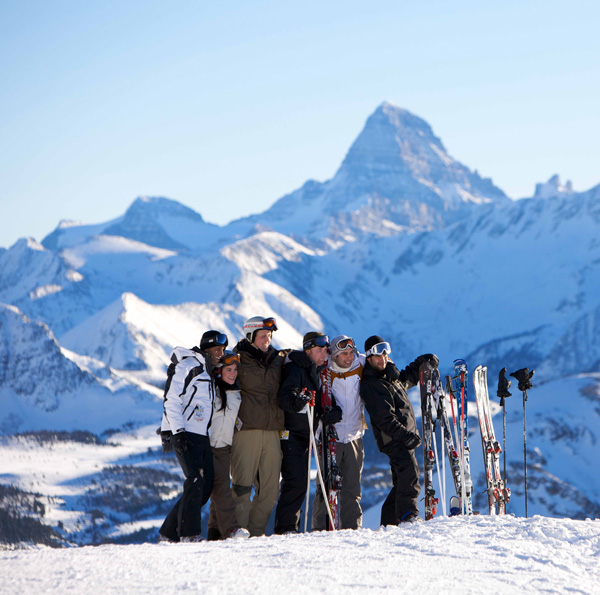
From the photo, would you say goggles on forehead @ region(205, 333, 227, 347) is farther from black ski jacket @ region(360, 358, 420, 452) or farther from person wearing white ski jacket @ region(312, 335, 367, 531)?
black ski jacket @ region(360, 358, 420, 452)

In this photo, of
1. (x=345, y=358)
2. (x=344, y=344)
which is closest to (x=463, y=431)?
(x=345, y=358)

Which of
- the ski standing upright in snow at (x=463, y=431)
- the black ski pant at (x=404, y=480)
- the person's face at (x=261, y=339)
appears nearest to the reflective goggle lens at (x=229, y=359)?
the person's face at (x=261, y=339)

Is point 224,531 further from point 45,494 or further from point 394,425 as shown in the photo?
point 45,494

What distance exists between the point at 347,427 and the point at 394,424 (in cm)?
75

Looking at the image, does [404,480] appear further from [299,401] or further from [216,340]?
[216,340]

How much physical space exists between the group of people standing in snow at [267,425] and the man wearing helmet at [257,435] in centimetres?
1

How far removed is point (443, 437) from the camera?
44.9 feet

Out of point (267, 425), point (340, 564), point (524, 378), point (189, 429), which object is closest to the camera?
point (340, 564)

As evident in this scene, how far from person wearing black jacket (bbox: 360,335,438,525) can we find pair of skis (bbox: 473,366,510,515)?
274cm

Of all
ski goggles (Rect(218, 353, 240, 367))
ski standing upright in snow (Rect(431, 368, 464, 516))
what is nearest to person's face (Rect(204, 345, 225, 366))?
ski goggles (Rect(218, 353, 240, 367))

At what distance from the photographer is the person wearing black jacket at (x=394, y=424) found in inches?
463

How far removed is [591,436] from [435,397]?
101269 millimetres

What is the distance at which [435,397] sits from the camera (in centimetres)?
1358

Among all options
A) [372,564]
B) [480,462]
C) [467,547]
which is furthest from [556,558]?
[480,462]
